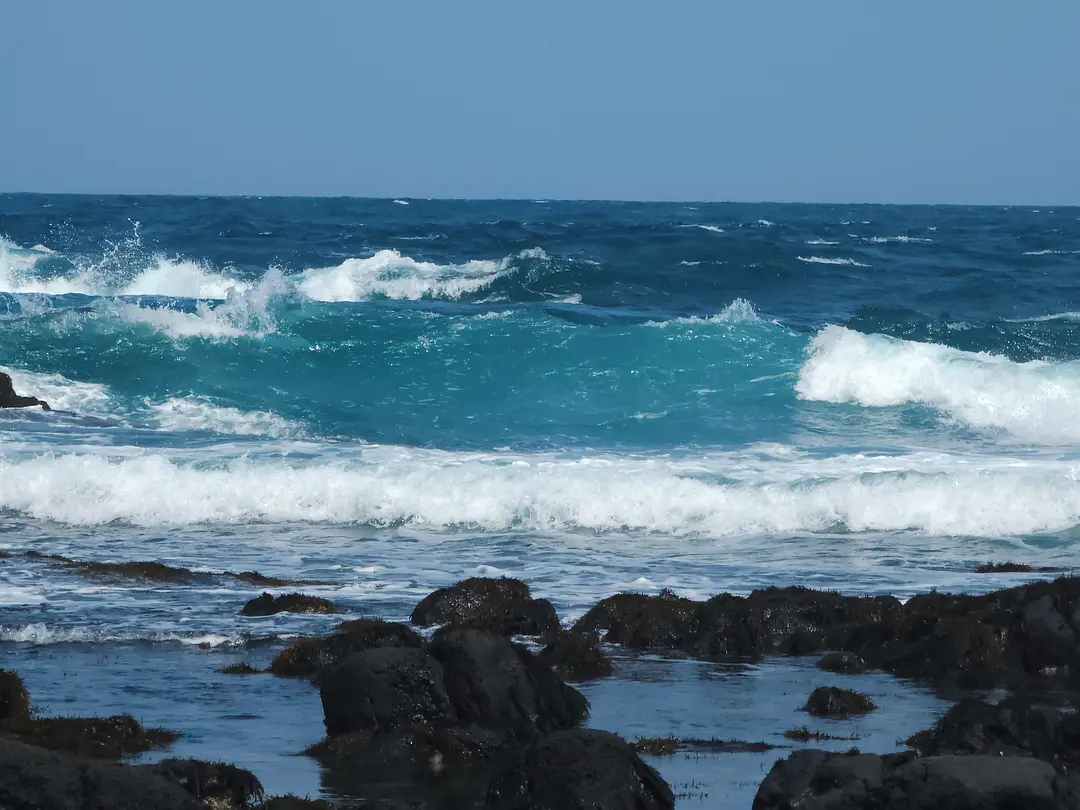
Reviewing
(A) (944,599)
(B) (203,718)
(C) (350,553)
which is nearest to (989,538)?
(A) (944,599)

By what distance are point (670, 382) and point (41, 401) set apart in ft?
39.3

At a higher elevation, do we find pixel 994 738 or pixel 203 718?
pixel 994 738

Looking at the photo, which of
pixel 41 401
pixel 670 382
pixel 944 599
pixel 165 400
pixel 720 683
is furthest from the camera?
pixel 670 382

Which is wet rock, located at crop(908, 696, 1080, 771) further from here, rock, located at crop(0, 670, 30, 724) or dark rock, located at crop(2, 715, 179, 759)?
rock, located at crop(0, 670, 30, 724)

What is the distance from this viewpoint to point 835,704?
28.6 feet

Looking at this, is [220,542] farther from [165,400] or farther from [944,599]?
[165,400]

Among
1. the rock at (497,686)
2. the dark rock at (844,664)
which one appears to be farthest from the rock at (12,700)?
the dark rock at (844,664)

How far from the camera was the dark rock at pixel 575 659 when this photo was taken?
9.70 metres

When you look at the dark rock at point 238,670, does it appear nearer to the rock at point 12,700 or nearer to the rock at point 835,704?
the rock at point 12,700

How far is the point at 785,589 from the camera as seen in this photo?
1166cm

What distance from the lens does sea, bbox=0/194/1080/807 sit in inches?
415

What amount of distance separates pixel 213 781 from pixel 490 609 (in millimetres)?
4872

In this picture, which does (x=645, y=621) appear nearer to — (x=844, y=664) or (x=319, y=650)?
(x=844, y=664)

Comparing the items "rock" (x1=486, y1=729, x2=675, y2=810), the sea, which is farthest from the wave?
"rock" (x1=486, y1=729, x2=675, y2=810)
